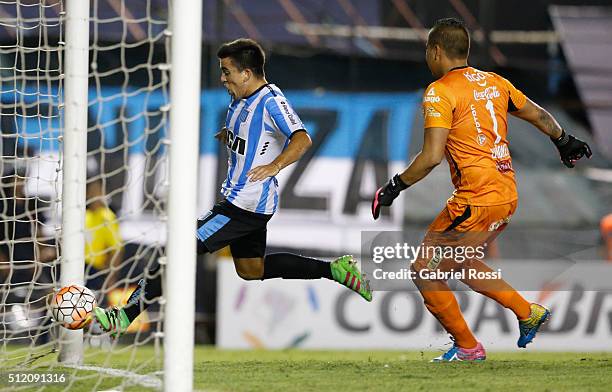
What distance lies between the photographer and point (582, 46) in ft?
42.9

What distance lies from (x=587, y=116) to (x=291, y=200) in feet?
12.2

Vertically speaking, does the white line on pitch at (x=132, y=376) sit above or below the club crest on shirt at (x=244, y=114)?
below

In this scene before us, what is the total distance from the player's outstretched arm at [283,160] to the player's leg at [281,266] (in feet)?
1.76

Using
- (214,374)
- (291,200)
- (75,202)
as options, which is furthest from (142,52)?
(214,374)

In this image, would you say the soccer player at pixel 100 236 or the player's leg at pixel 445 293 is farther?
the soccer player at pixel 100 236

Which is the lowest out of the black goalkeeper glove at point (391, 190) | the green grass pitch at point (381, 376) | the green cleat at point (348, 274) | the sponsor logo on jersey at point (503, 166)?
the green grass pitch at point (381, 376)

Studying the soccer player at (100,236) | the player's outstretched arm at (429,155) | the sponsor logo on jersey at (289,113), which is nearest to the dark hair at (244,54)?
the sponsor logo on jersey at (289,113)

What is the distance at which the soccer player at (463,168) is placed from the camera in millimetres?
6000

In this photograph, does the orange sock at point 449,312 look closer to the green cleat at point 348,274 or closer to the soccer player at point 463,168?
the soccer player at point 463,168

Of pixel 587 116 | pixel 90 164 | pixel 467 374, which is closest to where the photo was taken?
pixel 467 374

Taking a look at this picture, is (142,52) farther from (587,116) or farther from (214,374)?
(214,374)

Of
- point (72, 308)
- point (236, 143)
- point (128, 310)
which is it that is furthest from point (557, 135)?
point (72, 308)

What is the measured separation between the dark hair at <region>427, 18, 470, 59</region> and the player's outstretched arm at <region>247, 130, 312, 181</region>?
93 centimetres

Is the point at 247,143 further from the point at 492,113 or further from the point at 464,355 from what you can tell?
the point at 464,355
